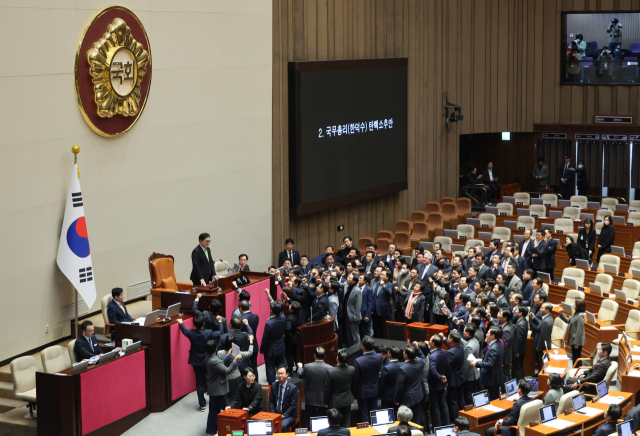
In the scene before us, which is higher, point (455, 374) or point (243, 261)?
point (243, 261)

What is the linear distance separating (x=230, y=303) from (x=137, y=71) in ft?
12.8

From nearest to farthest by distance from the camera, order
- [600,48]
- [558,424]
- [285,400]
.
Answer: [558,424] < [285,400] < [600,48]

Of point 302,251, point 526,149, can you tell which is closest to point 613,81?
point 526,149

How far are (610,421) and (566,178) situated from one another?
1340 cm

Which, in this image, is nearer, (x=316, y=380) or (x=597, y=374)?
(x=316, y=380)

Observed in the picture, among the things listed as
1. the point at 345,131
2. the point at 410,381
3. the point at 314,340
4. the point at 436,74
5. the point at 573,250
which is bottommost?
the point at 410,381

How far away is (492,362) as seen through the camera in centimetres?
1015

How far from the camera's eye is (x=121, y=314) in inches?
417

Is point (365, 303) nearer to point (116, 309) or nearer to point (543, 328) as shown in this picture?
point (543, 328)

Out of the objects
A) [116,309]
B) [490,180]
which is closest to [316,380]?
[116,309]

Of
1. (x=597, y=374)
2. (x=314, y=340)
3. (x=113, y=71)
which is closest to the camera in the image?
(x=597, y=374)

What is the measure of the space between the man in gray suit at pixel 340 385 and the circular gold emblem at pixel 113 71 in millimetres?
5110

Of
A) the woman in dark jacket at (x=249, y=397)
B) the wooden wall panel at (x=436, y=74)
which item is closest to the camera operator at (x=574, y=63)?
the wooden wall panel at (x=436, y=74)

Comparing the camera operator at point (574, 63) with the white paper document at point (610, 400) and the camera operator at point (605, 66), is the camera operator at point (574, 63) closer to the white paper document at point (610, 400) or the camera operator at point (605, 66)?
the camera operator at point (605, 66)
